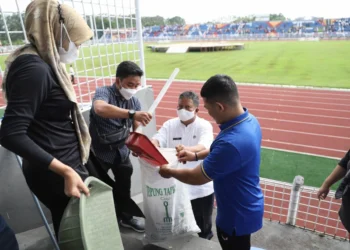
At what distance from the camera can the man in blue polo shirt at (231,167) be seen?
1.42 m

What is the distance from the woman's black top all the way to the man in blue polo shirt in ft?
2.53

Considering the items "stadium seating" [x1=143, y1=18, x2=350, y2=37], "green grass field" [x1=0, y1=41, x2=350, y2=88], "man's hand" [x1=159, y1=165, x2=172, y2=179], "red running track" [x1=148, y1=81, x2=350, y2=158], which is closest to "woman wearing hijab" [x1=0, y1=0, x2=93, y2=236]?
"man's hand" [x1=159, y1=165, x2=172, y2=179]

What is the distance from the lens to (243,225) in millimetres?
1588

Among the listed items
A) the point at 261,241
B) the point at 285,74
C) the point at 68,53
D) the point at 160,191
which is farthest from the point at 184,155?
the point at 285,74

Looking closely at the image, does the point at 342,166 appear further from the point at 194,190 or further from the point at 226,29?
the point at 226,29

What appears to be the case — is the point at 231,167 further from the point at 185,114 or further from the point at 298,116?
the point at 298,116

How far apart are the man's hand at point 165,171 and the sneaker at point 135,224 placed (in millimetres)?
982

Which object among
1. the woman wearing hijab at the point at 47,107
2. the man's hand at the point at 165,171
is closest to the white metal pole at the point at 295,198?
the man's hand at the point at 165,171

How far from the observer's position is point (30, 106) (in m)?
1.13

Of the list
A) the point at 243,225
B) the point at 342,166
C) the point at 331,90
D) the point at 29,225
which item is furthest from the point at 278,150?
the point at 331,90

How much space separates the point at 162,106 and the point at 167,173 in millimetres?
7866

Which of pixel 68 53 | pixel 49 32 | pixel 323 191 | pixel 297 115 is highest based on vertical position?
pixel 49 32

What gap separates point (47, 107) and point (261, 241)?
2324 millimetres

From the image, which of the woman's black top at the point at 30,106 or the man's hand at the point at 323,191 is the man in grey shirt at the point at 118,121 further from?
the man's hand at the point at 323,191
